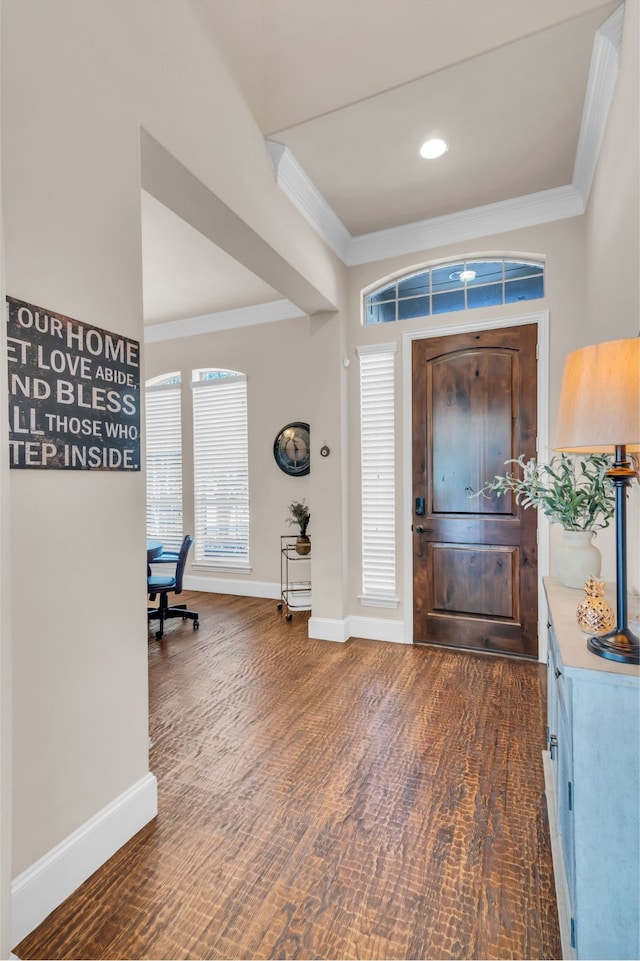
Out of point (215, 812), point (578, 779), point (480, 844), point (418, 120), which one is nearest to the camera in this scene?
point (578, 779)

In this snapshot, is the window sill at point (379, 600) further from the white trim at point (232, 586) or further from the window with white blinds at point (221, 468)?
the window with white blinds at point (221, 468)

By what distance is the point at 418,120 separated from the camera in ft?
8.25

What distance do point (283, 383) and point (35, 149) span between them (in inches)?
149

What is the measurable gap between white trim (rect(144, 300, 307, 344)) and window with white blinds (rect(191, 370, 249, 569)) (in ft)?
1.77

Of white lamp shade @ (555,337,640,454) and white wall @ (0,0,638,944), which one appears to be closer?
white lamp shade @ (555,337,640,454)

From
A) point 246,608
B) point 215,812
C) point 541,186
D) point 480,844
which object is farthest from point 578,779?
point 246,608

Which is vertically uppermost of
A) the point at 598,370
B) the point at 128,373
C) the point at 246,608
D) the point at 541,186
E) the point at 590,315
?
the point at 541,186

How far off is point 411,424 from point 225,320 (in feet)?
9.69

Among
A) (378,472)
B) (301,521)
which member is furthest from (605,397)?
(301,521)

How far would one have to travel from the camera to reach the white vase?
69.0 inches

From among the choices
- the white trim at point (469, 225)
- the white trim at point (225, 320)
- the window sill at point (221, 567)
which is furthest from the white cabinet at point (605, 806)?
the white trim at point (225, 320)

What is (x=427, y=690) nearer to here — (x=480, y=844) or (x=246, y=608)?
(x=480, y=844)

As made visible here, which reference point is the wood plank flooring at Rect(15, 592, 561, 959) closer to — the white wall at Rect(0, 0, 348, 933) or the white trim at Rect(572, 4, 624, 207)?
the white wall at Rect(0, 0, 348, 933)

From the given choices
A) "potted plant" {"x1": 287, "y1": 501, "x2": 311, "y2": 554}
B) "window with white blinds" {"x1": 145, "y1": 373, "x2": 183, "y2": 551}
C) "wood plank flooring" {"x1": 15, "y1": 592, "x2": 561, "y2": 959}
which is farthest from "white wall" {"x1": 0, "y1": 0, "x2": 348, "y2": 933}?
"window with white blinds" {"x1": 145, "y1": 373, "x2": 183, "y2": 551}
